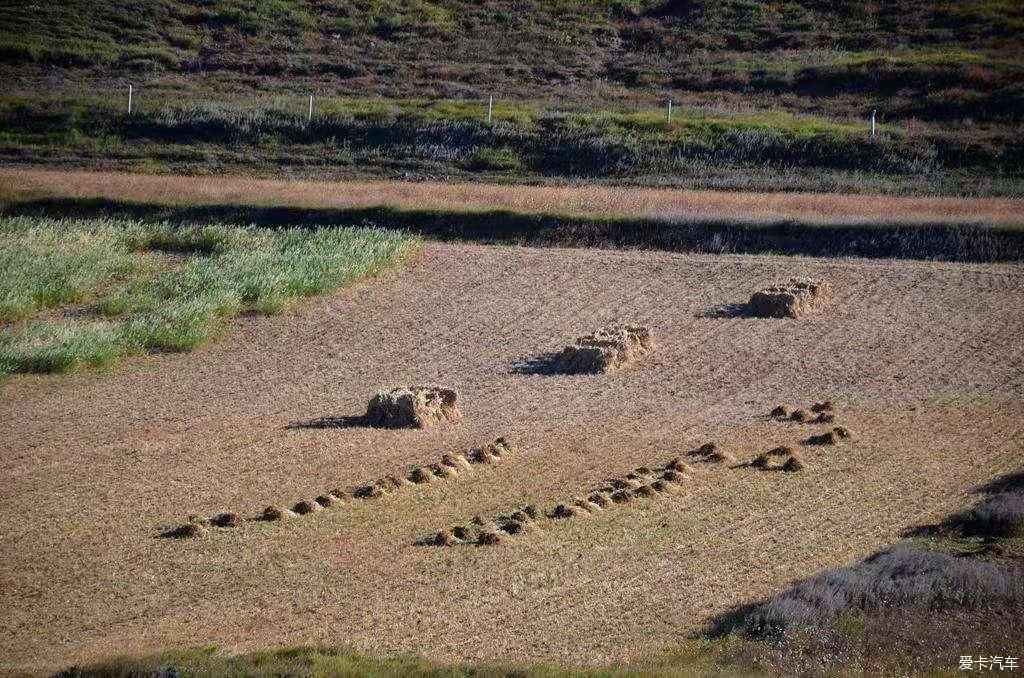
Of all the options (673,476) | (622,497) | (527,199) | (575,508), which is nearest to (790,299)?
(673,476)

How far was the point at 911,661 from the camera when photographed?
35.8 feet

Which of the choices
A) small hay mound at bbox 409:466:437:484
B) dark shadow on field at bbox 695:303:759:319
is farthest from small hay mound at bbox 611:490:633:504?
dark shadow on field at bbox 695:303:759:319

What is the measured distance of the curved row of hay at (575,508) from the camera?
14664 millimetres

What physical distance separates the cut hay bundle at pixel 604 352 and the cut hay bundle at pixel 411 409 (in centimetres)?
309

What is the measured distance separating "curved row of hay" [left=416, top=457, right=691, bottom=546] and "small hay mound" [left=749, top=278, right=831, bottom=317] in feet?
25.6

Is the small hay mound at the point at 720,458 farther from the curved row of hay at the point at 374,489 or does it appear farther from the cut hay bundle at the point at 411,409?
the cut hay bundle at the point at 411,409

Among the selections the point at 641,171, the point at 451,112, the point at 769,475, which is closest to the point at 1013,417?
the point at 769,475

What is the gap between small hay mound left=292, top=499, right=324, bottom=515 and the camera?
15.6m

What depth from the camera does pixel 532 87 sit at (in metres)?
53.8

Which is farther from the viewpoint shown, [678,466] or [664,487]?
[678,466]

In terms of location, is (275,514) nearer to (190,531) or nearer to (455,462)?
(190,531)

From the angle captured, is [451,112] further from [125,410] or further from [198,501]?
[198,501]

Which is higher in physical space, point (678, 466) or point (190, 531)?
point (678, 466)

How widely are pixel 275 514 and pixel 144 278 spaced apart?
12527 millimetres
